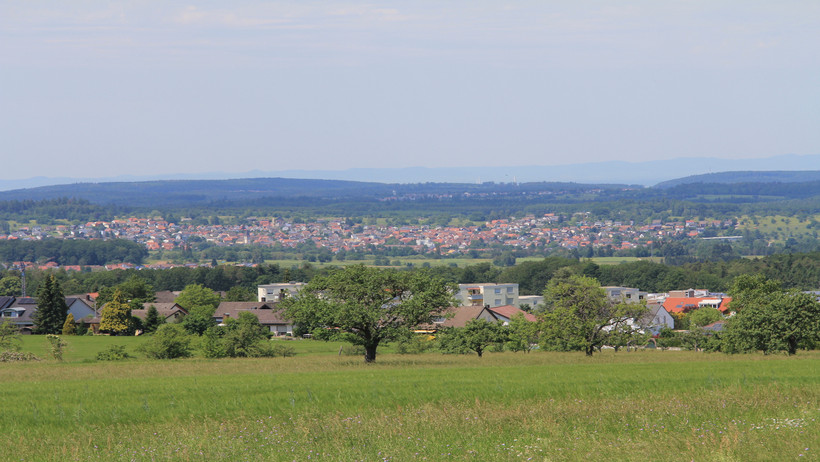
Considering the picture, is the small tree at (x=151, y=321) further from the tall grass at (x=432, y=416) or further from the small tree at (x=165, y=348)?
the tall grass at (x=432, y=416)

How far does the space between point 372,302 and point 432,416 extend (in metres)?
21.8

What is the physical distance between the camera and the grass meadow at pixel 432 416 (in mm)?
15367

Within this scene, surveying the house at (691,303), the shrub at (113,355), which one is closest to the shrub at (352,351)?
the shrub at (113,355)

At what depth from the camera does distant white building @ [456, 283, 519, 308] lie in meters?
114

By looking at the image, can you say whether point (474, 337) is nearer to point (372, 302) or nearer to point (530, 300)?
point (372, 302)

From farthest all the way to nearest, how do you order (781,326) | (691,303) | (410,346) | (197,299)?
(691,303)
(197,299)
(410,346)
(781,326)

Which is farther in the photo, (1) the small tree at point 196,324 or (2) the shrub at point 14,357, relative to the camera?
(1) the small tree at point 196,324

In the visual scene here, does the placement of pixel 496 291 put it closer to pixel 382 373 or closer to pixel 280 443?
pixel 382 373

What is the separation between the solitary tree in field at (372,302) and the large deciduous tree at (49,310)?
52.7 m

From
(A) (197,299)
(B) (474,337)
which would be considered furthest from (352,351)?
(A) (197,299)

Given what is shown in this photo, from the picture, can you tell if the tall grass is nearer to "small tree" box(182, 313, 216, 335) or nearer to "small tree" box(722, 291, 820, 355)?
"small tree" box(722, 291, 820, 355)

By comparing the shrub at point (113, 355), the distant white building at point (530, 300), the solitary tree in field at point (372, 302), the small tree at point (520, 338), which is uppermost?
the solitary tree in field at point (372, 302)

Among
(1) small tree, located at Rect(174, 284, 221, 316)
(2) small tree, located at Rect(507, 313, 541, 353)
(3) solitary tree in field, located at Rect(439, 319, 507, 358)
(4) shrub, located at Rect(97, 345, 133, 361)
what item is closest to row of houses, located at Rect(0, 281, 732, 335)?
(1) small tree, located at Rect(174, 284, 221, 316)

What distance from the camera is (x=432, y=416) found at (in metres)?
18.4
